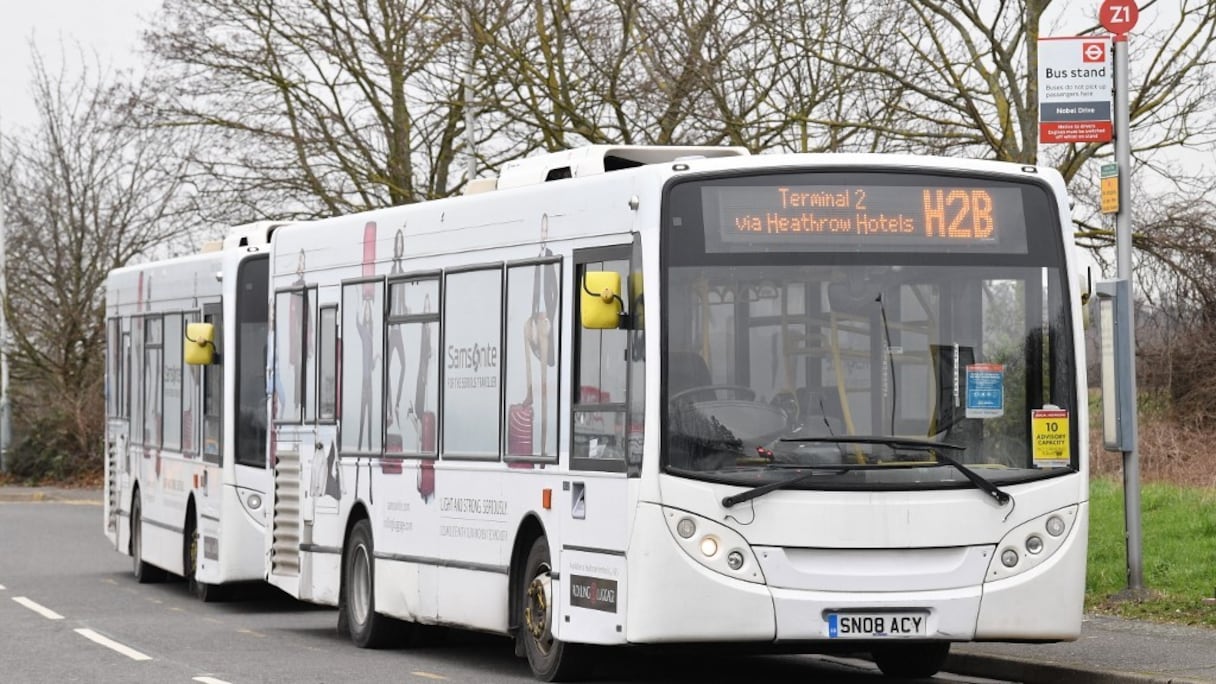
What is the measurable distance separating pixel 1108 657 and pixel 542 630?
3173 millimetres

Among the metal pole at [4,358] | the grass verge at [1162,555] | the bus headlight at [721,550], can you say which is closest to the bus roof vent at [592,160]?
the bus headlight at [721,550]

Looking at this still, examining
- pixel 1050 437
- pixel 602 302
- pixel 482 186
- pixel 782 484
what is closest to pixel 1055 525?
pixel 1050 437

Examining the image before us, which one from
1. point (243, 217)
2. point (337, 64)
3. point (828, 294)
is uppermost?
point (337, 64)

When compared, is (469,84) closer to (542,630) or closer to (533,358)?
(533,358)

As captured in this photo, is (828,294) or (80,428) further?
(80,428)

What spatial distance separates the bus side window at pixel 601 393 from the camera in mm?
11984

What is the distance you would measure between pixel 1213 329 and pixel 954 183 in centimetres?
1533

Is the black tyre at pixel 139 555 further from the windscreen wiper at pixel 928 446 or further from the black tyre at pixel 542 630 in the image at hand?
the windscreen wiper at pixel 928 446

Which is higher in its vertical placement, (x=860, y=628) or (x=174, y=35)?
(x=174, y=35)

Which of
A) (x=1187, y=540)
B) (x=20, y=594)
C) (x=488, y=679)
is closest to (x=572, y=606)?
(x=488, y=679)

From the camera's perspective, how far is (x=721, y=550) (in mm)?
11391

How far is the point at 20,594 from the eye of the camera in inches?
834

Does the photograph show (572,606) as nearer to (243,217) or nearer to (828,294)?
(828,294)

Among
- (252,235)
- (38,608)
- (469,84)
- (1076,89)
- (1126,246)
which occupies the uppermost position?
(469,84)
